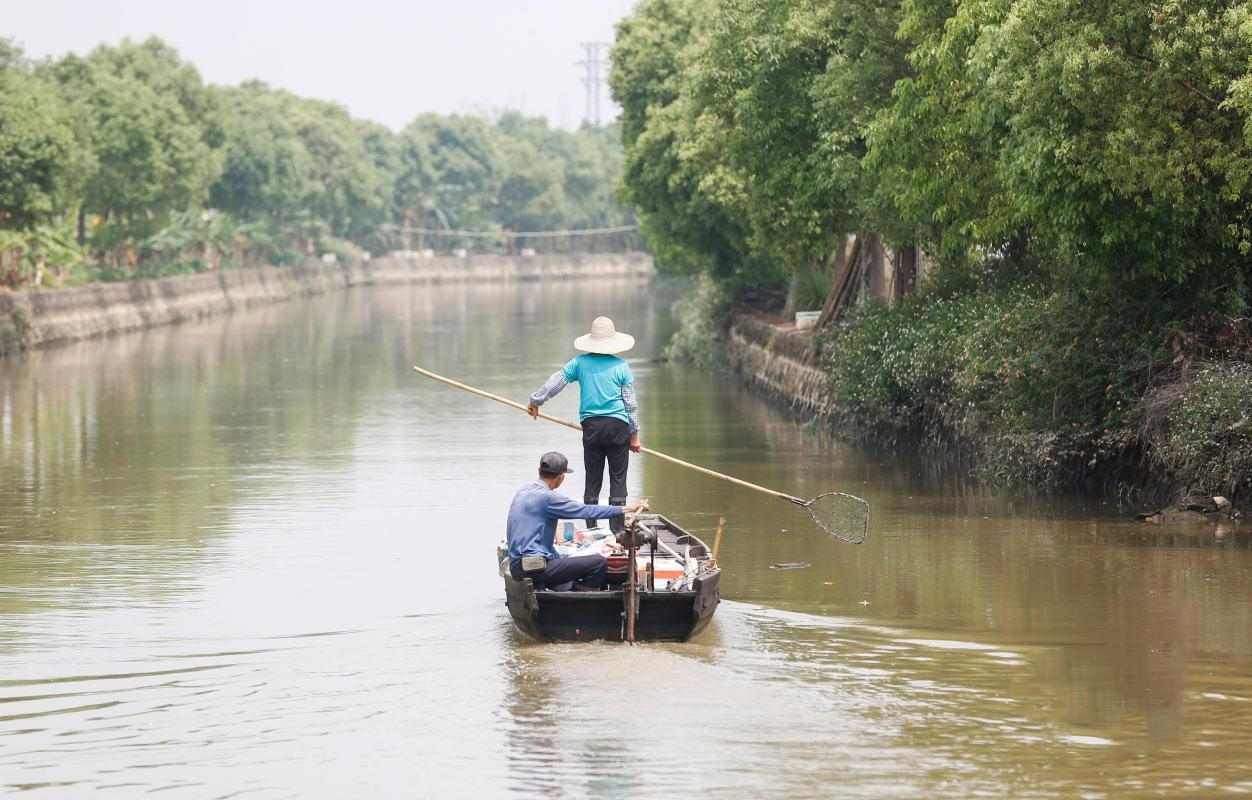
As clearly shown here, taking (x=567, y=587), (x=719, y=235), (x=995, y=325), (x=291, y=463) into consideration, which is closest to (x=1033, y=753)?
(x=567, y=587)

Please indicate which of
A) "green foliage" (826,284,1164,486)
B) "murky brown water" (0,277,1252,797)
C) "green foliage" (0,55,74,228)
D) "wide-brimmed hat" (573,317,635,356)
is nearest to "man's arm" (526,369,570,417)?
"wide-brimmed hat" (573,317,635,356)

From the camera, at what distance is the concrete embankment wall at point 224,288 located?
189 feet

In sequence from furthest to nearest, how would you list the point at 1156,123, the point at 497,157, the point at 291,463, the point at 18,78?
the point at 497,157
the point at 18,78
the point at 291,463
the point at 1156,123

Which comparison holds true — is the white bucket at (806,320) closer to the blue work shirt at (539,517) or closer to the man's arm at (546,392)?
the man's arm at (546,392)

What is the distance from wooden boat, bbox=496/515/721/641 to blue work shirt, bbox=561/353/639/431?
2.30 metres

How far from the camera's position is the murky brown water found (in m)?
11.6

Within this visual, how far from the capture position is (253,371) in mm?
49062

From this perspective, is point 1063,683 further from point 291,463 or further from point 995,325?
point 291,463

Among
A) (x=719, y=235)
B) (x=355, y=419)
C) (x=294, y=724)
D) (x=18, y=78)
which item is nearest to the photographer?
(x=294, y=724)

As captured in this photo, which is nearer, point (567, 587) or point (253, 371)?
point (567, 587)

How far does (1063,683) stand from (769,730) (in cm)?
259

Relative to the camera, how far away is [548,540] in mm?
14914

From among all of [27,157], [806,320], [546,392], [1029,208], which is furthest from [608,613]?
[27,157]

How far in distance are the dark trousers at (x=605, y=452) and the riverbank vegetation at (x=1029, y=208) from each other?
6.25 m
